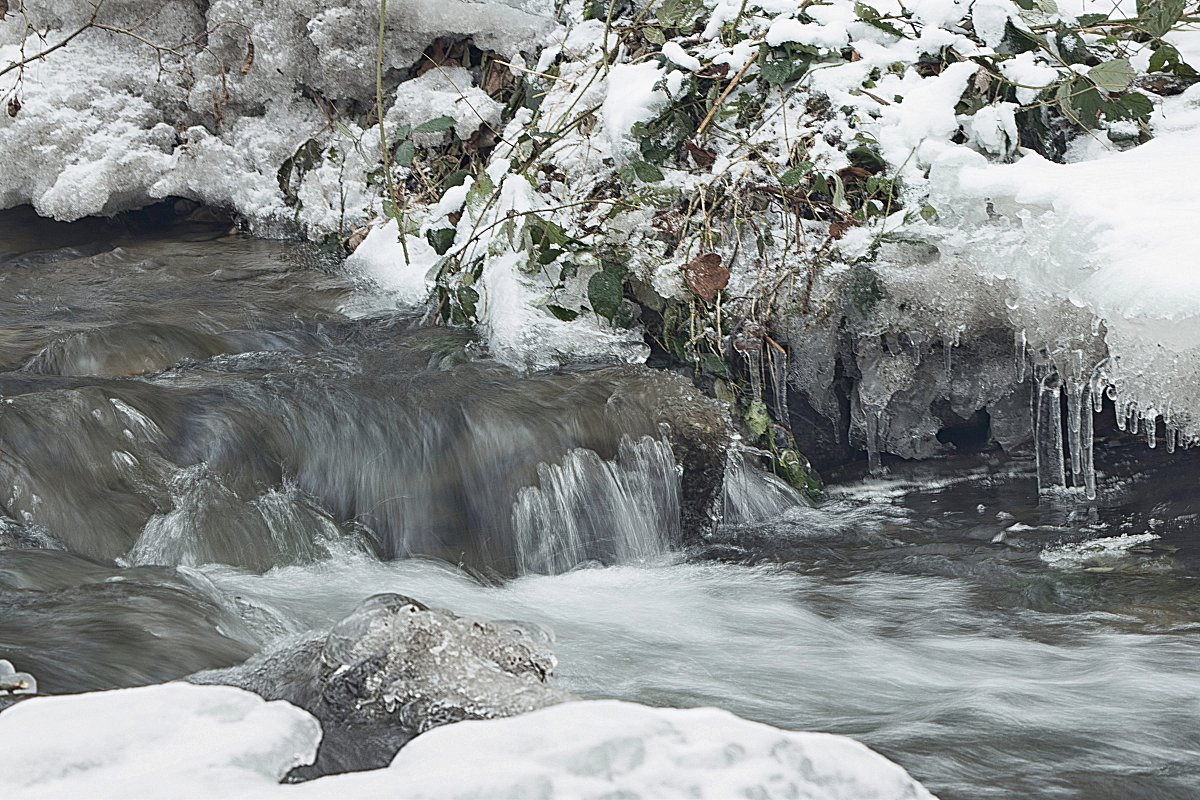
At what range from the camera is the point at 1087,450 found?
2939 millimetres

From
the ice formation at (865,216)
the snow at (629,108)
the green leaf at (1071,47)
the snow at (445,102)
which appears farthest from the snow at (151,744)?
the snow at (445,102)

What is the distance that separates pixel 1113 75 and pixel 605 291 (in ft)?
5.05

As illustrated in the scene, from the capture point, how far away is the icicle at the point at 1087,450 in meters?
2.88

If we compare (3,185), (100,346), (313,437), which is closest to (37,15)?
(3,185)

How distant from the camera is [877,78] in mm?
3641

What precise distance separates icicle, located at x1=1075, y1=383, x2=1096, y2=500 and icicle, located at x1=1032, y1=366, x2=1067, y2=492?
0.19ft

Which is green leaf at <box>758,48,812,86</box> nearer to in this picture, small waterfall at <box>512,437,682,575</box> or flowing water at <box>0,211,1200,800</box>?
flowing water at <box>0,211,1200,800</box>

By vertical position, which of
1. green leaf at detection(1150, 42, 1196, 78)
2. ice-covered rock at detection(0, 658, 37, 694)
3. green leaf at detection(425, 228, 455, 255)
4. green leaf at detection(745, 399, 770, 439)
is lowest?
ice-covered rock at detection(0, 658, 37, 694)

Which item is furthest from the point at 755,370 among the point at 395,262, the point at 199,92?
the point at 199,92

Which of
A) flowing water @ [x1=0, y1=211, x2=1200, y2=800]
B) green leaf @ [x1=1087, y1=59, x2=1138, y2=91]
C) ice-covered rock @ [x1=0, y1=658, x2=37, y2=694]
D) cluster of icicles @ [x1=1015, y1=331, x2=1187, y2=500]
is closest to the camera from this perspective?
ice-covered rock @ [x1=0, y1=658, x2=37, y2=694]

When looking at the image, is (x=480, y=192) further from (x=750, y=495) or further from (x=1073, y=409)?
(x=1073, y=409)

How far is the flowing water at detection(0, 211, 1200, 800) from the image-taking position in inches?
76.4

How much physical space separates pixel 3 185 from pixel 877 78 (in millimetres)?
4000

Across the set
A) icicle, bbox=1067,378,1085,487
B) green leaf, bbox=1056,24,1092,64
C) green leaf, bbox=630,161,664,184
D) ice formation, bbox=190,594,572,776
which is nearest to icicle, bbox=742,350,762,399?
green leaf, bbox=630,161,664,184
